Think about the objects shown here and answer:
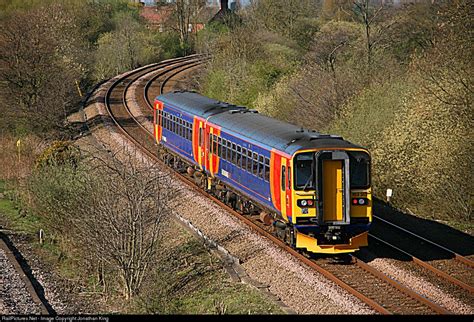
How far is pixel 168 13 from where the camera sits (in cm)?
7812

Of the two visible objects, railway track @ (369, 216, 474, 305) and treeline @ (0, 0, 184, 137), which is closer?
railway track @ (369, 216, 474, 305)

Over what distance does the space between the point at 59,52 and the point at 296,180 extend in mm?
33041

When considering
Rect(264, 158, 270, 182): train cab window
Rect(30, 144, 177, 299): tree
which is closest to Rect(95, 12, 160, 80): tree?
Rect(30, 144, 177, 299): tree

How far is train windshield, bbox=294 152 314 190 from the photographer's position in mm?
15712

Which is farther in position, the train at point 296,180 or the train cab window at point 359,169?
the train cab window at point 359,169

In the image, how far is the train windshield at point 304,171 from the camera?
1571 centimetres

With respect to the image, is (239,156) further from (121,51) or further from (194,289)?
(121,51)

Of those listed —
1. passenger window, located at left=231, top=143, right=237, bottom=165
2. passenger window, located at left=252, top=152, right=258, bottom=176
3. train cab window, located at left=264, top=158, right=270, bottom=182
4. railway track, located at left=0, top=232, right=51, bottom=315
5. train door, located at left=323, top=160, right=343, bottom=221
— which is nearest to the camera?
railway track, located at left=0, top=232, right=51, bottom=315

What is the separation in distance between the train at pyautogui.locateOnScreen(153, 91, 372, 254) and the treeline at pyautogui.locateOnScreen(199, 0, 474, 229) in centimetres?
493

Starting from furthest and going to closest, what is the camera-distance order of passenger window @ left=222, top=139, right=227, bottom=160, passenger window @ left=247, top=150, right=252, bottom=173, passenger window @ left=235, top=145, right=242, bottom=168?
passenger window @ left=222, top=139, right=227, bottom=160 < passenger window @ left=235, top=145, right=242, bottom=168 < passenger window @ left=247, top=150, right=252, bottom=173

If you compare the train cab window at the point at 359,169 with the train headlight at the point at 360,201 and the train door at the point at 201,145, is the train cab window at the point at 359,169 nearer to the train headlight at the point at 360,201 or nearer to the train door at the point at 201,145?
the train headlight at the point at 360,201

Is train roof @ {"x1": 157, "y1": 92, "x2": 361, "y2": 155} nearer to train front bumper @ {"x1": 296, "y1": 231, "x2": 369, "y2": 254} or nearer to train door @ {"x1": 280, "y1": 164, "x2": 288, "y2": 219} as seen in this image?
train door @ {"x1": 280, "y1": 164, "x2": 288, "y2": 219}

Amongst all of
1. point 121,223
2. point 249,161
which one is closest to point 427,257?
point 249,161

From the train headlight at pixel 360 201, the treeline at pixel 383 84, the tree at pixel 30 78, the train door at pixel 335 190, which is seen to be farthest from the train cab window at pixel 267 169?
the tree at pixel 30 78
